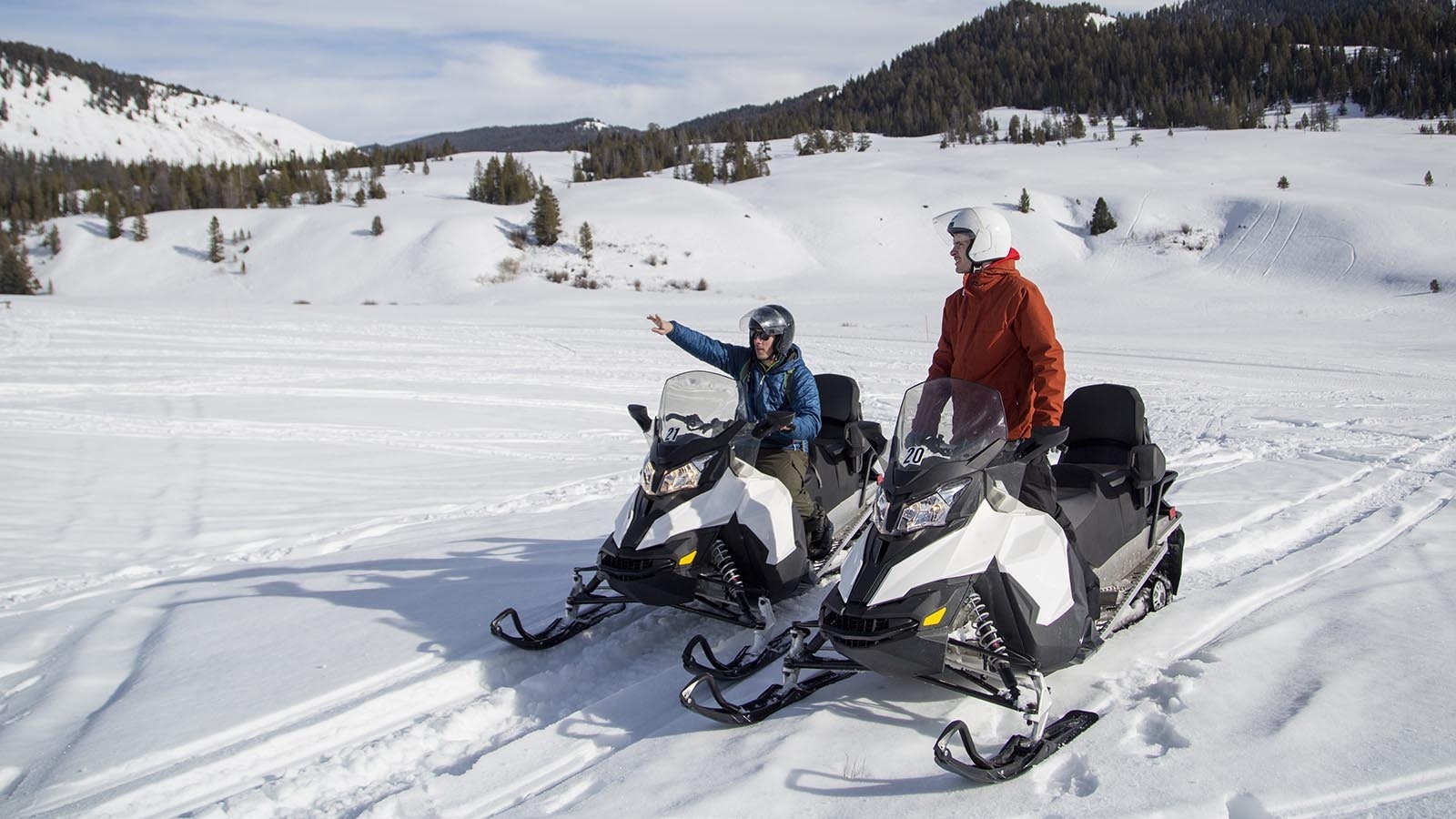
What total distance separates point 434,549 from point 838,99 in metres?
117

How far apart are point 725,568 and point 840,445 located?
148 centimetres

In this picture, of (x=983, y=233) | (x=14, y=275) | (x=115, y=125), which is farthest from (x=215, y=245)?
(x=115, y=125)

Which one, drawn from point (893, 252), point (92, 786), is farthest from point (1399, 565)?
point (893, 252)

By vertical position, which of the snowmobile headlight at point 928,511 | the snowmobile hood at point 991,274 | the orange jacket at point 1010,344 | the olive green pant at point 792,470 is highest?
the snowmobile hood at point 991,274

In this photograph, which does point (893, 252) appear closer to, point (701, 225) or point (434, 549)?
point (701, 225)

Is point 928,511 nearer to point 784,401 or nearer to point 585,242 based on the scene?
point 784,401

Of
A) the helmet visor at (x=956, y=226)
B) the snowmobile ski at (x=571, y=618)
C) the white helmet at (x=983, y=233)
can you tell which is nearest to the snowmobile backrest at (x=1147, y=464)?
the white helmet at (x=983, y=233)

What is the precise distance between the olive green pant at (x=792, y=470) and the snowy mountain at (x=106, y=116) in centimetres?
16830

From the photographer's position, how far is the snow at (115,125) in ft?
499

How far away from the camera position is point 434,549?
6473 mm

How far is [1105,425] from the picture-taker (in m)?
4.88

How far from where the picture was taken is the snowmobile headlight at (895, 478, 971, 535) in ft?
11.4

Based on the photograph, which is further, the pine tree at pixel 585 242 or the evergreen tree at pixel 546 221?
the evergreen tree at pixel 546 221

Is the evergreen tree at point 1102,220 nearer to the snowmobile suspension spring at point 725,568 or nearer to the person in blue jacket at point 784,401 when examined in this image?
the person in blue jacket at point 784,401
